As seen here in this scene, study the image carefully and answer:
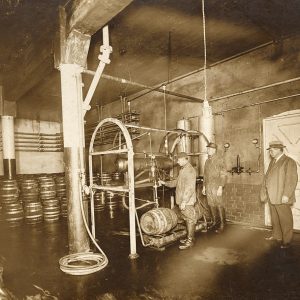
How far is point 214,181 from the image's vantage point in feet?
21.0

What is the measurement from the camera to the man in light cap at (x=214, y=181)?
638cm

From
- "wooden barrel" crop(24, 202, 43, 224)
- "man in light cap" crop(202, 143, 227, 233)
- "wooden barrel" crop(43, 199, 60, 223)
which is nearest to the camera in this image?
"man in light cap" crop(202, 143, 227, 233)

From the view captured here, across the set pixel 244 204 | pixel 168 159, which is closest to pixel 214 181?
pixel 244 204

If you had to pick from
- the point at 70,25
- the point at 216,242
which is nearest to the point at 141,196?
the point at 216,242

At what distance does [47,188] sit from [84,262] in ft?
14.8

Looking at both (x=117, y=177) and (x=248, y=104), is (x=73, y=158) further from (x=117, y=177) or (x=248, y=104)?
(x=117, y=177)

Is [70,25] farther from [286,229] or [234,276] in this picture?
[286,229]

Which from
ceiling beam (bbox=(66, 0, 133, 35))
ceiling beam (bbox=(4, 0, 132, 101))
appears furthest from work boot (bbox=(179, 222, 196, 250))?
ceiling beam (bbox=(66, 0, 133, 35))

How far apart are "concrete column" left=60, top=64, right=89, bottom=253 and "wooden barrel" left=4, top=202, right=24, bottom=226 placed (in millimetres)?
4316

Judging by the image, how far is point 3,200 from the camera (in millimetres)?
8352

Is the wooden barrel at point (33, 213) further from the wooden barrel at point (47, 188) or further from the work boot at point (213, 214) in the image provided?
the work boot at point (213, 214)

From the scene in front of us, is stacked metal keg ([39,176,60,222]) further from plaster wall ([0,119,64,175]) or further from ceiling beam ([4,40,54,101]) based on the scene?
plaster wall ([0,119,64,175])

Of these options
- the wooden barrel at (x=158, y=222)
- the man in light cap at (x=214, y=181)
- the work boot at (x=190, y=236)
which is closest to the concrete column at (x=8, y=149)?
the wooden barrel at (x=158, y=222)

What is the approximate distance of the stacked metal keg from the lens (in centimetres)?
855
